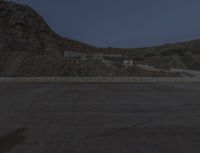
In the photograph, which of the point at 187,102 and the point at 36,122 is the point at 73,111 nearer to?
the point at 36,122

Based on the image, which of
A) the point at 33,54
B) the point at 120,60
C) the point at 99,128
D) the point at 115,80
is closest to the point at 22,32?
the point at 33,54

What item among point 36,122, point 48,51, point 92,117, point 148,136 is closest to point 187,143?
point 148,136

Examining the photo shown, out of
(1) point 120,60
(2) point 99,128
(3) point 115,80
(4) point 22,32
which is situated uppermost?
(4) point 22,32

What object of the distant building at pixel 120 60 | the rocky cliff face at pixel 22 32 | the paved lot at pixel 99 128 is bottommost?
the distant building at pixel 120 60

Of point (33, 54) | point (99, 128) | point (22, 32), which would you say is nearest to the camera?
point (99, 128)

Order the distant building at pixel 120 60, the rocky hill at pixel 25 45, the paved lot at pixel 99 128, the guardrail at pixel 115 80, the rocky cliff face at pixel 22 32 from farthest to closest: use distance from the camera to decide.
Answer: the distant building at pixel 120 60, the rocky cliff face at pixel 22 32, the rocky hill at pixel 25 45, the guardrail at pixel 115 80, the paved lot at pixel 99 128

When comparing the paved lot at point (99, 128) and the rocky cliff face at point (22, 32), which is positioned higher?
the rocky cliff face at point (22, 32)

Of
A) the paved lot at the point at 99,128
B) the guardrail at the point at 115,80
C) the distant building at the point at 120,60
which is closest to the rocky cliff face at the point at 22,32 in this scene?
the distant building at the point at 120,60

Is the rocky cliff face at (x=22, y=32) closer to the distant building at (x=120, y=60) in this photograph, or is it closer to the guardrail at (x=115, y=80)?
the distant building at (x=120, y=60)

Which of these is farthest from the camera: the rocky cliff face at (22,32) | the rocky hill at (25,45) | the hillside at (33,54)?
the rocky cliff face at (22,32)

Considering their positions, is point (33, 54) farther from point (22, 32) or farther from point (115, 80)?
point (115, 80)

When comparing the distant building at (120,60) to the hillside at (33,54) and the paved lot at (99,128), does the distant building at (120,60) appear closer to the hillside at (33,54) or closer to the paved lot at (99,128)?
the hillside at (33,54)

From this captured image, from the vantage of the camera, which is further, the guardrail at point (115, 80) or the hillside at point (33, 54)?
the hillside at point (33, 54)

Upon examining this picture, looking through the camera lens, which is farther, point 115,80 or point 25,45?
point 25,45
